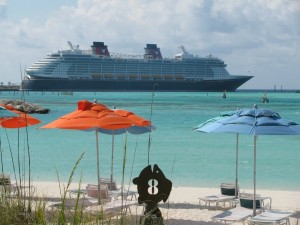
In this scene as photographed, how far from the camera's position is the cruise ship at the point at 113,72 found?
80.8 metres

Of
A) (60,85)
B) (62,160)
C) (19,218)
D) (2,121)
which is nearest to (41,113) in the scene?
(62,160)

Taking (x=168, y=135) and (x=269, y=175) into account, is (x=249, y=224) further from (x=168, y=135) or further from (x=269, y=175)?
(x=168, y=135)

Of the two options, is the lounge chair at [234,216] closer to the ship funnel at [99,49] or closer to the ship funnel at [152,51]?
the ship funnel at [99,49]

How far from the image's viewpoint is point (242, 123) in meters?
5.91

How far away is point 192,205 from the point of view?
7227mm

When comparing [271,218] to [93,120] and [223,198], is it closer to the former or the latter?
[223,198]

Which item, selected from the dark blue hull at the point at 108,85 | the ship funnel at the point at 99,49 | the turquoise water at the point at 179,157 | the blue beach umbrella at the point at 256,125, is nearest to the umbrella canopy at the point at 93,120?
the blue beach umbrella at the point at 256,125

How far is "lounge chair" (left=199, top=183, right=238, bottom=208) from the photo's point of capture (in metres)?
6.95

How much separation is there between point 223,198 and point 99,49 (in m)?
79.3

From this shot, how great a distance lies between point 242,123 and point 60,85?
77.0 m

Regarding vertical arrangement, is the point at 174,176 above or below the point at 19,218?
below

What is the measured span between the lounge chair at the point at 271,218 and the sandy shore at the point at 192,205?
22 cm

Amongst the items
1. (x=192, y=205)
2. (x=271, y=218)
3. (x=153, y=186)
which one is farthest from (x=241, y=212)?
(x=153, y=186)

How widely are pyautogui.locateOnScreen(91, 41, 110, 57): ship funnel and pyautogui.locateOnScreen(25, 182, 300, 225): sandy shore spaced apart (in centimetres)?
7617
